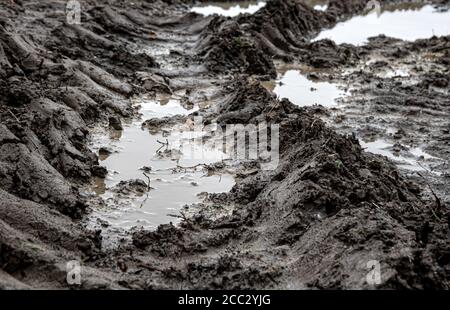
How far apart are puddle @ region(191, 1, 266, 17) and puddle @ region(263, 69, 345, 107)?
20.7ft

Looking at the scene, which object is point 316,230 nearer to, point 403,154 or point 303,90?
point 403,154

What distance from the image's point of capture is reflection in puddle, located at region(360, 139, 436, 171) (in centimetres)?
695

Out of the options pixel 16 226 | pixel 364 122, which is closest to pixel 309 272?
pixel 16 226

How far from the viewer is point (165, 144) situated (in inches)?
282

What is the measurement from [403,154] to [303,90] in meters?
3.13

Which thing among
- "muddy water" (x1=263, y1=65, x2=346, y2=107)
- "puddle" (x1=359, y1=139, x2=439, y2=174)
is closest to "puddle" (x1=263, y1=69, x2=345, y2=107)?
"muddy water" (x1=263, y1=65, x2=346, y2=107)

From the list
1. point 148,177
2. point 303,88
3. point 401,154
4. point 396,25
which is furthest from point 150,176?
point 396,25

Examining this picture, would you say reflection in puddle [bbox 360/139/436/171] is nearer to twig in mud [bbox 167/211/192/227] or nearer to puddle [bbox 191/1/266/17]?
twig in mud [bbox 167/211/192/227]

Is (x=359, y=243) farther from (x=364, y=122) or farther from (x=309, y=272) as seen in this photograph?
(x=364, y=122)

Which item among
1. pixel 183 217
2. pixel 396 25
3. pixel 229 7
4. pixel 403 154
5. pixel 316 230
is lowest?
pixel 316 230

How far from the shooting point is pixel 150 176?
251 inches

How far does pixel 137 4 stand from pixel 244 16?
135 inches

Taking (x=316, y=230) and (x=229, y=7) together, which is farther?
(x=229, y=7)

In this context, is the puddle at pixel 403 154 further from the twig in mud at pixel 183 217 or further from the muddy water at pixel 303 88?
the twig in mud at pixel 183 217
